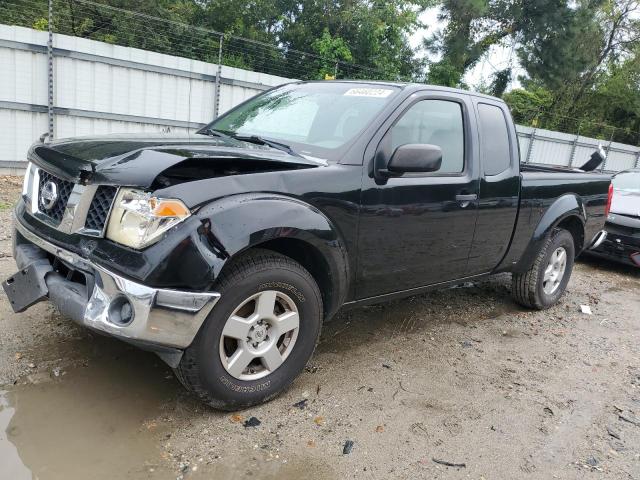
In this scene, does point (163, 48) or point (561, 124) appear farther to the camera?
point (561, 124)

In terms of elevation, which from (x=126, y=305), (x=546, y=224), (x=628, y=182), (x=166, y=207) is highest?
(x=166, y=207)

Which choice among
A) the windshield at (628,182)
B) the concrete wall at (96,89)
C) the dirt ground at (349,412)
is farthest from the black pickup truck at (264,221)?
the concrete wall at (96,89)

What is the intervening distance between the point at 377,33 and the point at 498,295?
1254cm

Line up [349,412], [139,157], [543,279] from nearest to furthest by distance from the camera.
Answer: [139,157]
[349,412]
[543,279]

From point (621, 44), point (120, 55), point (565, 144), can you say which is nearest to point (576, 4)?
point (565, 144)

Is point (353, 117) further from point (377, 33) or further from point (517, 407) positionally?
point (377, 33)

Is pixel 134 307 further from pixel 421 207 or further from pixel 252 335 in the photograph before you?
pixel 421 207

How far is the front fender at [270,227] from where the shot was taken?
2.47 meters

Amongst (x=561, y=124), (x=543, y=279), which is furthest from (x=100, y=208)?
(x=561, y=124)

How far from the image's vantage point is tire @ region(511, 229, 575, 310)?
4867 millimetres

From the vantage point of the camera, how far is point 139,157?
2.46m

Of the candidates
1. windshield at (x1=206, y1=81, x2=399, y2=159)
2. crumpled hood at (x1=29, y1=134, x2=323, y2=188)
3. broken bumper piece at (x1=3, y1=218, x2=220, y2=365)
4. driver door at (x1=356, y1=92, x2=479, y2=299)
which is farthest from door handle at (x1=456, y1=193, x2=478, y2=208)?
broken bumper piece at (x1=3, y1=218, x2=220, y2=365)

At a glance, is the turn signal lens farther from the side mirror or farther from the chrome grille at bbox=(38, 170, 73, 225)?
the side mirror

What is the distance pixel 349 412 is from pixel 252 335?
0.74 metres
